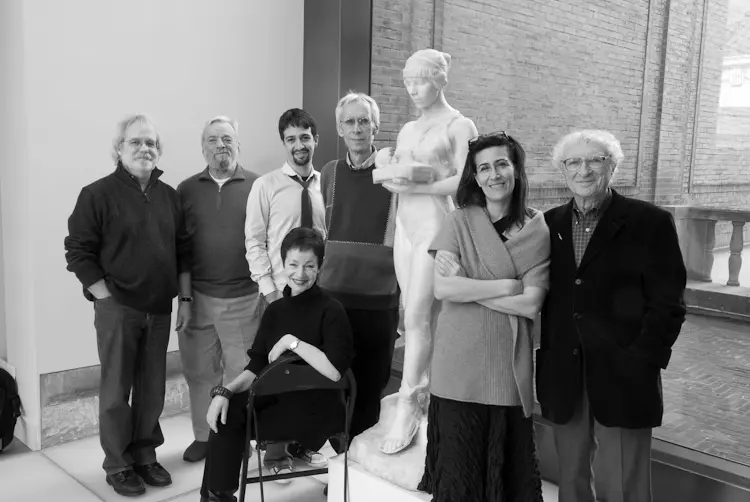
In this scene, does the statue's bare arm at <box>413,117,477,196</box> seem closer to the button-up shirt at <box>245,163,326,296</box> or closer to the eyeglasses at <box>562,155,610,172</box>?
the eyeglasses at <box>562,155,610,172</box>

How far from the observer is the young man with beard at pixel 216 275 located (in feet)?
12.0

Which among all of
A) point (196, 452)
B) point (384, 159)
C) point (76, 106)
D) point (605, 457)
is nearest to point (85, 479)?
point (196, 452)

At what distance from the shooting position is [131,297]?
3334mm

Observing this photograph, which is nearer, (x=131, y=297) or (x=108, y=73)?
(x=131, y=297)

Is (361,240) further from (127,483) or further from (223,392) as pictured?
(127,483)

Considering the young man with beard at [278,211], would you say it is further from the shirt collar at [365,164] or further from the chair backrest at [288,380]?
the chair backrest at [288,380]

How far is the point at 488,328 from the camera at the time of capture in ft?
7.24

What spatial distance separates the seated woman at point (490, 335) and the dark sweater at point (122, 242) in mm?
1704

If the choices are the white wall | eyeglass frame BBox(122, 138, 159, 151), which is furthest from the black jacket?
the white wall

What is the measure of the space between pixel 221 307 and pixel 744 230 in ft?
8.90

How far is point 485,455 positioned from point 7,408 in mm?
3083

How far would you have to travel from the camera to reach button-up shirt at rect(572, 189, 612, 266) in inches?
88.0

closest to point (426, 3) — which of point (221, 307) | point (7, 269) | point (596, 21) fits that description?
point (596, 21)

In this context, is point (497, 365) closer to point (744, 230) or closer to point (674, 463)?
point (674, 463)
